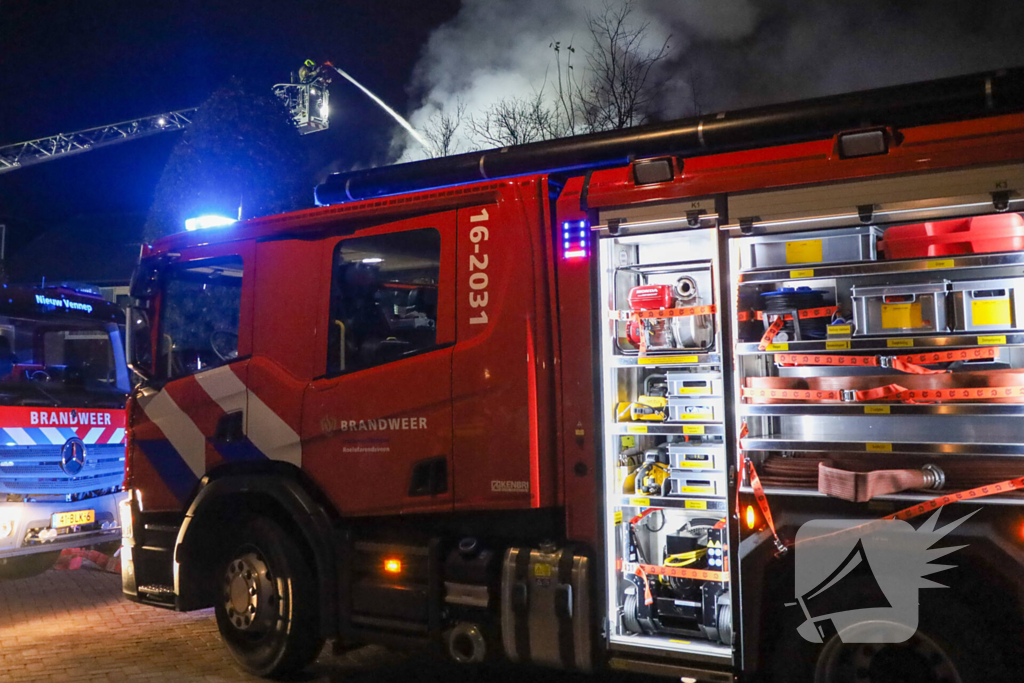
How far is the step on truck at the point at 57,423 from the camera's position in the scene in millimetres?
8016

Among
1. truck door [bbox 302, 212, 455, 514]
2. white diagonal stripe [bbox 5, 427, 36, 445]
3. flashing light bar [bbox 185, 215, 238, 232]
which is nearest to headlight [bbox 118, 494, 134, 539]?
truck door [bbox 302, 212, 455, 514]

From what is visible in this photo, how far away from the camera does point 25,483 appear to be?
26.5 ft

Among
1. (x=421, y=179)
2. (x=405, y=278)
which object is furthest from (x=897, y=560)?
(x=421, y=179)

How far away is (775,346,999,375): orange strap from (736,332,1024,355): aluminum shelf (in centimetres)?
3

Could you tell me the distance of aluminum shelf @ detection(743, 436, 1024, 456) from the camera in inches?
137

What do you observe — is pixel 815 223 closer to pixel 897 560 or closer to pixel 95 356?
pixel 897 560

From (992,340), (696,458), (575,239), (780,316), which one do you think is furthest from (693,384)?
(992,340)

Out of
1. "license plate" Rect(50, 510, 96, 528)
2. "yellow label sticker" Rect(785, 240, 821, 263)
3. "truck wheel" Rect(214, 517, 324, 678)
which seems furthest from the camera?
"license plate" Rect(50, 510, 96, 528)

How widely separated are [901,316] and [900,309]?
32 mm

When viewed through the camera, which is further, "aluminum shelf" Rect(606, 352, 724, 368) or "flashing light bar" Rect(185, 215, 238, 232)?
"flashing light bar" Rect(185, 215, 238, 232)

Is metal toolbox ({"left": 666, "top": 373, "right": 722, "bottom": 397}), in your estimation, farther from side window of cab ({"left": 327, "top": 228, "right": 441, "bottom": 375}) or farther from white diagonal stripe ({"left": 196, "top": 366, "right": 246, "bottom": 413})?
white diagonal stripe ({"left": 196, "top": 366, "right": 246, "bottom": 413})

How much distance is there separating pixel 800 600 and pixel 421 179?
3.32 metres

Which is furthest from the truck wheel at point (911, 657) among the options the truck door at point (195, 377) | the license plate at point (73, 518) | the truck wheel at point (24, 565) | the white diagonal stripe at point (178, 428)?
the truck wheel at point (24, 565)

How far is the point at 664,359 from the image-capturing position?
4.32 m
